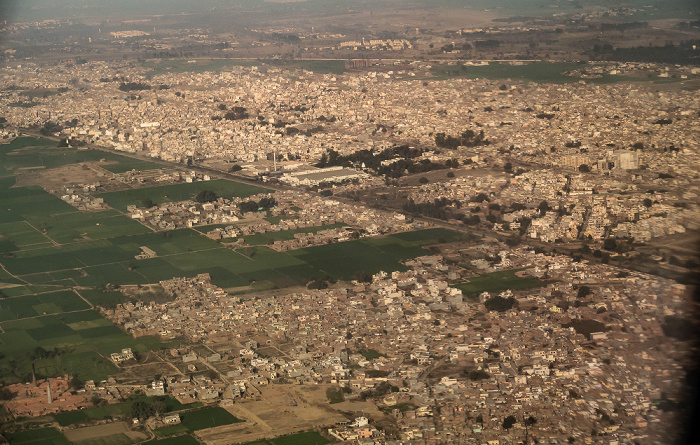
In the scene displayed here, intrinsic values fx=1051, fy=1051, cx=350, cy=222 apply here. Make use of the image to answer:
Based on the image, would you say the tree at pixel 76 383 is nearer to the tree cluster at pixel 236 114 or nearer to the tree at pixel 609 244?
the tree at pixel 609 244

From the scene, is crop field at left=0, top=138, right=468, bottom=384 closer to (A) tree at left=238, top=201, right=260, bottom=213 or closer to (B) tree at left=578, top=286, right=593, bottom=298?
(A) tree at left=238, top=201, right=260, bottom=213

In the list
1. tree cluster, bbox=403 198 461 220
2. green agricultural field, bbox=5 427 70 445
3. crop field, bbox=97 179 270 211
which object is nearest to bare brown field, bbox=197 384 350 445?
green agricultural field, bbox=5 427 70 445

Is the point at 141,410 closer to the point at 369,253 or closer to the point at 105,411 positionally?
the point at 105,411

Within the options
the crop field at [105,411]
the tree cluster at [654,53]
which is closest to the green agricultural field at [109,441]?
the crop field at [105,411]

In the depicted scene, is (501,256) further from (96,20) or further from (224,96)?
(96,20)

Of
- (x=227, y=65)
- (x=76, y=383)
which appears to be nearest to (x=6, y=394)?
(x=76, y=383)

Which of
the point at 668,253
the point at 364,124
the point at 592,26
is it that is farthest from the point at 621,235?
the point at 592,26
